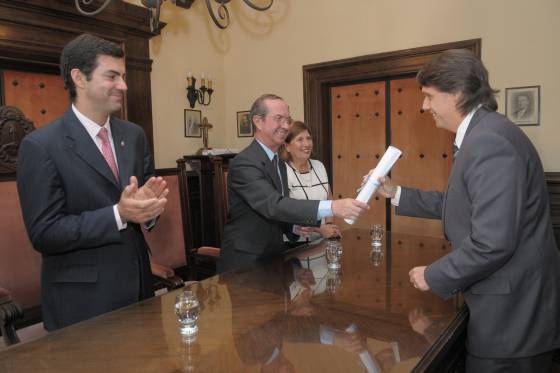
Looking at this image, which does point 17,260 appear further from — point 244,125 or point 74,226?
point 244,125

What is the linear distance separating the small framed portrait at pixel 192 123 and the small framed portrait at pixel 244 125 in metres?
0.52

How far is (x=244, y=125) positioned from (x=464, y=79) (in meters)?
3.93

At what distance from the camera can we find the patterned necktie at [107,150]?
1828mm

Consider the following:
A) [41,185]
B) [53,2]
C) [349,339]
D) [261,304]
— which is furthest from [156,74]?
[349,339]

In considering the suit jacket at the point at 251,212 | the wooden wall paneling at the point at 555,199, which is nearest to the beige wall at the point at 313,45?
the wooden wall paneling at the point at 555,199

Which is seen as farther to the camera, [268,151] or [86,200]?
[268,151]

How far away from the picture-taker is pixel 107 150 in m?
1.84

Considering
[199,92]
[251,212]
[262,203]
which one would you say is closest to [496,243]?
[262,203]

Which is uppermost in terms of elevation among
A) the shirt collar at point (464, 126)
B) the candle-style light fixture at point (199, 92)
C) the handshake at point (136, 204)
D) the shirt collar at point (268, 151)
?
the candle-style light fixture at point (199, 92)

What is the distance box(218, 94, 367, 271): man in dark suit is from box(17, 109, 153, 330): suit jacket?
63 cm

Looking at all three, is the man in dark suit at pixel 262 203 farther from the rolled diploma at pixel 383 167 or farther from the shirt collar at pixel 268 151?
the rolled diploma at pixel 383 167

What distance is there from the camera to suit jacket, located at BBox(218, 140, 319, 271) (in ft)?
7.22

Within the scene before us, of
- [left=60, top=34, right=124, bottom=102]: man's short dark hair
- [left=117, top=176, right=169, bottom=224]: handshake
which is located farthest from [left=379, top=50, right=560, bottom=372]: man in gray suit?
[left=60, top=34, right=124, bottom=102]: man's short dark hair

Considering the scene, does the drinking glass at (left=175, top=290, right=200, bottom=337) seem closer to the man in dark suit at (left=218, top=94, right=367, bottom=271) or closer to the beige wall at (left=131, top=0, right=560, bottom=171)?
the man in dark suit at (left=218, top=94, right=367, bottom=271)
